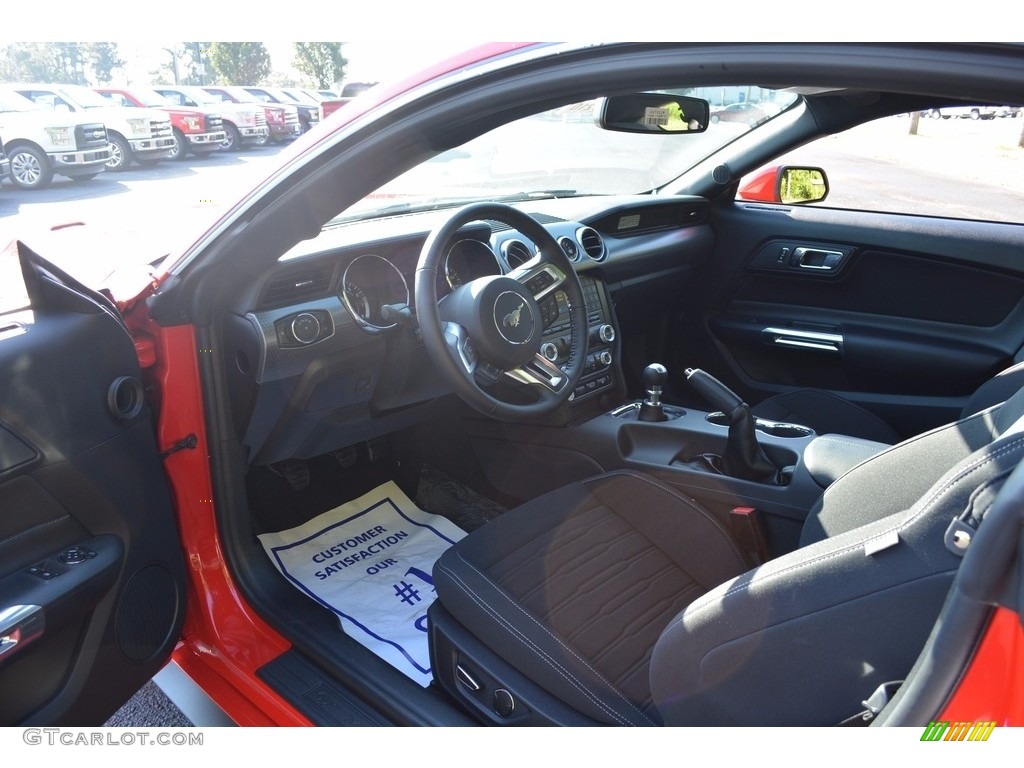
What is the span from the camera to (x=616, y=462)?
246 cm

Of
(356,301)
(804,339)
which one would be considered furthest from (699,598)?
(804,339)

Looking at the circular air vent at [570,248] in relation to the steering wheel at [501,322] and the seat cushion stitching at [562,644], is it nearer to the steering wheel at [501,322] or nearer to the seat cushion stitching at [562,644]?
the steering wheel at [501,322]

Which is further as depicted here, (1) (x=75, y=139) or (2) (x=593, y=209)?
(1) (x=75, y=139)

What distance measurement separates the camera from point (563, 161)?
356 centimetres

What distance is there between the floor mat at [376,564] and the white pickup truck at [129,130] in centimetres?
932

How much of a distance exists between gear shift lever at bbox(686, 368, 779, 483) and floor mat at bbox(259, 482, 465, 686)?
3.22 ft

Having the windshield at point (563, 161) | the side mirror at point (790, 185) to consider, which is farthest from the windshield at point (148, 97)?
Result: the side mirror at point (790, 185)

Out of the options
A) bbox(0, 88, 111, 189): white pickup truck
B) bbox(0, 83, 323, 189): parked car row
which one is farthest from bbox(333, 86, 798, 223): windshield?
bbox(0, 88, 111, 189): white pickup truck

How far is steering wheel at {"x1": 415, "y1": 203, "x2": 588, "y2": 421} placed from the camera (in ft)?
6.24

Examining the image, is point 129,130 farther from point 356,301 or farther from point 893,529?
point 893,529

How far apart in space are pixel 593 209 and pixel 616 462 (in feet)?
3.80

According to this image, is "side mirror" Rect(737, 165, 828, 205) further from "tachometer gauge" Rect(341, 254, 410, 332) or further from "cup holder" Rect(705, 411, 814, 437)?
"tachometer gauge" Rect(341, 254, 410, 332)

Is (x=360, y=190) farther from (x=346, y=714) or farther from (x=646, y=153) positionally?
(x=646, y=153)
